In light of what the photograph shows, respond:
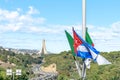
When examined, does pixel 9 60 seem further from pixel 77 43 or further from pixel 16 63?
pixel 77 43

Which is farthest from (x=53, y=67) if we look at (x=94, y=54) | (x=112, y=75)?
(x=94, y=54)

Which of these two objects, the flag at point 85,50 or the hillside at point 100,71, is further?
the hillside at point 100,71

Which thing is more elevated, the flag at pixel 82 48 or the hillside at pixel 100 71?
the flag at pixel 82 48

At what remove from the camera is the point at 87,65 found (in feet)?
45.9

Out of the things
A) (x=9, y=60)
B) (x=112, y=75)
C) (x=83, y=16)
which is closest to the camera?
(x=83, y=16)

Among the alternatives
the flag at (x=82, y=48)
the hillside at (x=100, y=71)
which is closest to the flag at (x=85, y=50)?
the flag at (x=82, y=48)

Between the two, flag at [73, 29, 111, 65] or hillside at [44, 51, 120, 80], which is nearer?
flag at [73, 29, 111, 65]

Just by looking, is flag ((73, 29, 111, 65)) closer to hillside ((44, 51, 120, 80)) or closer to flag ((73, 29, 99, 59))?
flag ((73, 29, 99, 59))

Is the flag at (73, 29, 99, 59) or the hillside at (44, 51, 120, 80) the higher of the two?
the flag at (73, 29, 99, 59)

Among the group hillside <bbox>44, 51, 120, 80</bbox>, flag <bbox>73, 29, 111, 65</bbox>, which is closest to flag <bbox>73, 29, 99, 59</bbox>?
flag <bbox>73, 29, 111, 65</bbox>

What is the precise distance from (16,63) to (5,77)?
98.5m

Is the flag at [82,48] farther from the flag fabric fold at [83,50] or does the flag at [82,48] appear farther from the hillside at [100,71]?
the hillside at [100,71]

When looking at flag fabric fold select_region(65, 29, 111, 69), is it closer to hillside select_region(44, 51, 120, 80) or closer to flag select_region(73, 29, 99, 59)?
flag select_region(73, 29, 99, 59)

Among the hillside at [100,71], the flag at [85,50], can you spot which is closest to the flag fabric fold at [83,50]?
the flag at [85,50]
